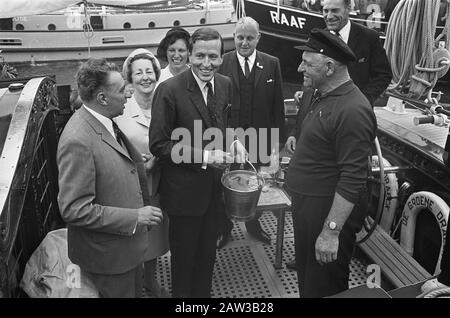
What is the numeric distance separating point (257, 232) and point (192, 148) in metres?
1.64

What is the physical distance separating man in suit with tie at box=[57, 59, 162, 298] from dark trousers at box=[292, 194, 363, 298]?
0.92 metres

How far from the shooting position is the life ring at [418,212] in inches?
128

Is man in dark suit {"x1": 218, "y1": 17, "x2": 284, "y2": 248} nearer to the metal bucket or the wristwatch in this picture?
the metal bucket

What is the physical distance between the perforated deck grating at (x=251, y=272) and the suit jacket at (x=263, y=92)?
1.09 metres

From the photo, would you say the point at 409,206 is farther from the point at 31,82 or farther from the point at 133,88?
the point at 31,82

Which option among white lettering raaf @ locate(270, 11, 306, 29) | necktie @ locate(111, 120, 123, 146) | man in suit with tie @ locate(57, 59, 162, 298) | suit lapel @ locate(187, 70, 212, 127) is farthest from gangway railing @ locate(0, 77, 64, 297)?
white lettering raaf @ locate(270, 11, 306, 29)

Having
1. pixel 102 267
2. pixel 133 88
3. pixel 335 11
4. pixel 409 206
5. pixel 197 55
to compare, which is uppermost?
pixel 335 11

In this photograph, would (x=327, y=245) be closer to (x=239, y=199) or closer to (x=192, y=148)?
(x=239, y=199)

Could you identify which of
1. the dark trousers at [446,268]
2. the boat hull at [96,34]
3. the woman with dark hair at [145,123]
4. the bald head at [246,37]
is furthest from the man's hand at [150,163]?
the boat hull at [96,34]

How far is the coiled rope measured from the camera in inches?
172

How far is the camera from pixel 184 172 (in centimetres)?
274

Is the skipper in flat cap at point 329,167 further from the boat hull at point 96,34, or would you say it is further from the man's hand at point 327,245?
the boat hull at point 96,34
